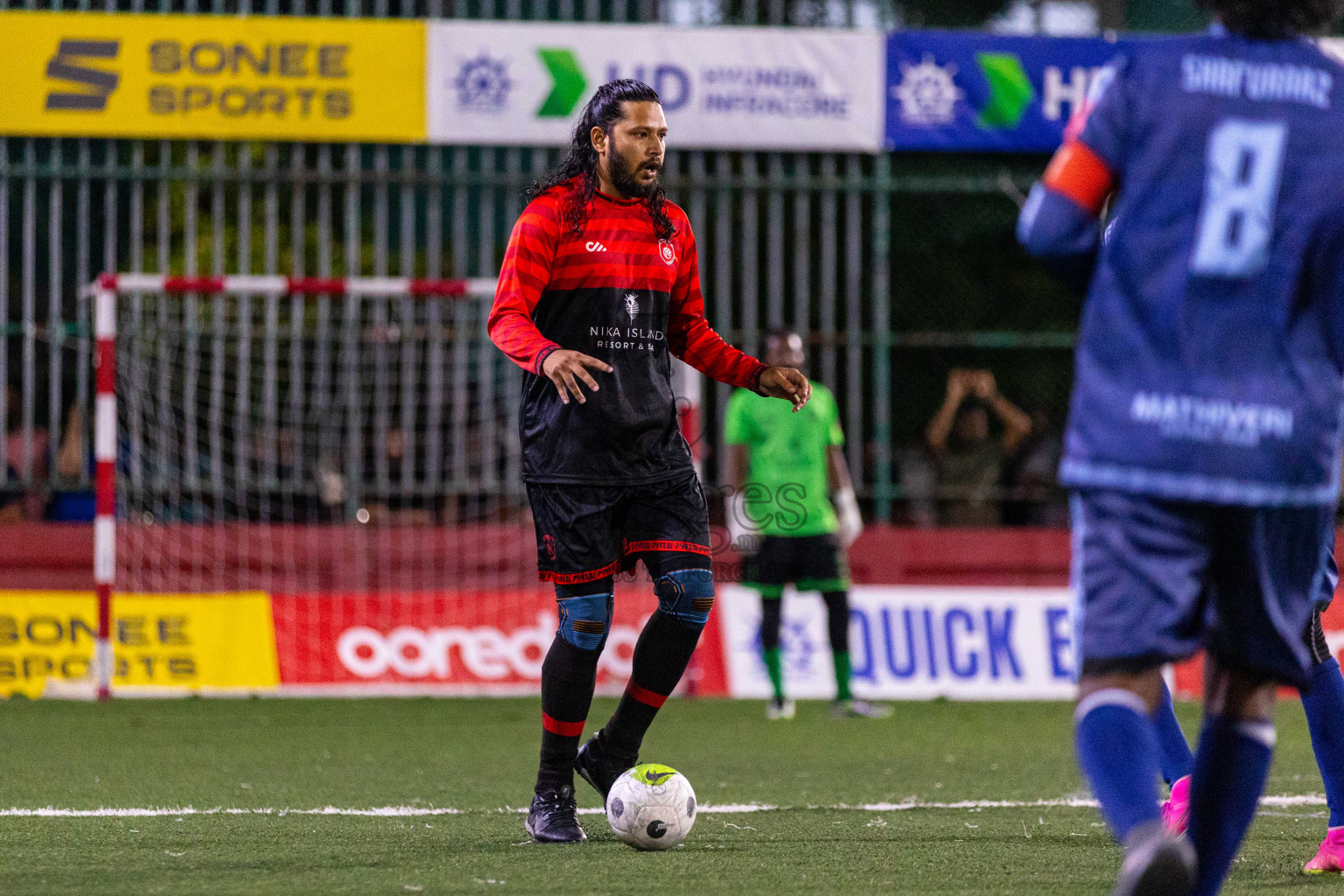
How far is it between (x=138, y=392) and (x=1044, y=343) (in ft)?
20.7

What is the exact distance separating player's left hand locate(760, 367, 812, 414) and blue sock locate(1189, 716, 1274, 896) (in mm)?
2014

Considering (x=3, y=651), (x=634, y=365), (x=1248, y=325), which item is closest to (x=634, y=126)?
(x=634, y=365)

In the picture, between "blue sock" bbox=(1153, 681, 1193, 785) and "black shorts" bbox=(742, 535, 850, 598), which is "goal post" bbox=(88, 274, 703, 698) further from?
"blue sock" bbox=(1153, 681, 1193, 785)

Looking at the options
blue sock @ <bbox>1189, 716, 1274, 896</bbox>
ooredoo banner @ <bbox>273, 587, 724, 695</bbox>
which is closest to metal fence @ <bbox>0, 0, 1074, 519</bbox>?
ooredoo banner @ <bbox>273, 587, 724, 695</bbox>

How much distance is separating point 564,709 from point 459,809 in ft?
3.19

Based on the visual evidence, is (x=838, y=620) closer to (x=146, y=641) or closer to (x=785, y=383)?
(x=146, y=641)

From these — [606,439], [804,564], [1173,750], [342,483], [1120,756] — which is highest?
[606,439]

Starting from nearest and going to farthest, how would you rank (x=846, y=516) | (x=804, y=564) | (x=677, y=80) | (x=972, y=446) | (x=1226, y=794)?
(x=1226, y=794), (x=804, y=564), (x=846, y=516), (x=677, y=80), (x=972, y=446)

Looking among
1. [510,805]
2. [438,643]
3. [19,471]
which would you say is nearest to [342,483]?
[438,643]

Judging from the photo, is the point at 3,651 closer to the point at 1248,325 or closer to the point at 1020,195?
the point at 1020,195

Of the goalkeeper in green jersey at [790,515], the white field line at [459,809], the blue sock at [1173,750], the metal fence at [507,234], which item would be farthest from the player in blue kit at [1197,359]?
the metal fence at [507,234]

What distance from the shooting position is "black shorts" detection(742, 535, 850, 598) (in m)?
10.6

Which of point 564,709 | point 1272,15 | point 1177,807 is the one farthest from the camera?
point 564,709

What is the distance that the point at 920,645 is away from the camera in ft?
39.4
